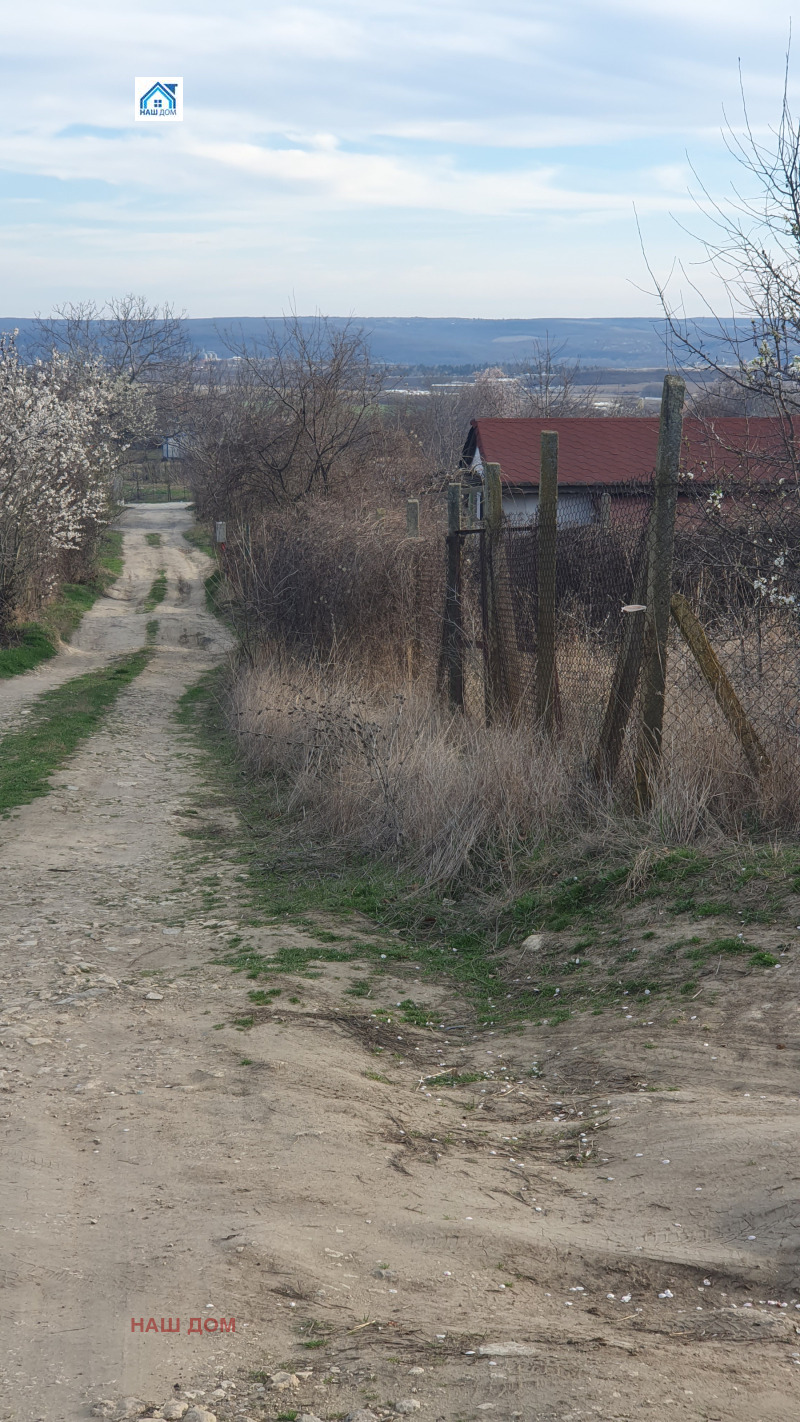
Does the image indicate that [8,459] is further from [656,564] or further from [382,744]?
[656,564]

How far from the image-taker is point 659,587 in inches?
224

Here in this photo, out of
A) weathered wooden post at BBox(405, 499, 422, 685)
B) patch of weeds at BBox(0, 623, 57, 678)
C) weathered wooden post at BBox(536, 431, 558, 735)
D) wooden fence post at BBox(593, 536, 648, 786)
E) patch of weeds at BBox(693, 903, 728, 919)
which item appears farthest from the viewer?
patch of weeds at BBox(0, 623, 57, 678)

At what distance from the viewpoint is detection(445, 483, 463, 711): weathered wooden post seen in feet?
28.7

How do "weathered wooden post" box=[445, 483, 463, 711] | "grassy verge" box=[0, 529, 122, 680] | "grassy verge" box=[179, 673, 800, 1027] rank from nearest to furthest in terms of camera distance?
1. "grassy verge" box=[179, 673, 800, 1027]
2. "weathered wooden post" box=[445, 483, 463, 711]
3. "grassy verge" box=[0, 529, 122, 680]

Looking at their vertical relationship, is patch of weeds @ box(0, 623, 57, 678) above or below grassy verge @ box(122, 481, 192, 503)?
below

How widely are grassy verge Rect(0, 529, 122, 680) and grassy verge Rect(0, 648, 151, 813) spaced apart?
1.28 meters

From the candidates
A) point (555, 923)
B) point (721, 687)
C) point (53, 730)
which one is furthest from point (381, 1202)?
point (53, 730)

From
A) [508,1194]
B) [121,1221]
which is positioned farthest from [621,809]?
[121,1221]

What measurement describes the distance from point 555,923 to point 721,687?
1.43m

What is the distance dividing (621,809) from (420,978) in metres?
1.46

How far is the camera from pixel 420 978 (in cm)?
532

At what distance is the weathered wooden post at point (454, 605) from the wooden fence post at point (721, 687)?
10.4 ft

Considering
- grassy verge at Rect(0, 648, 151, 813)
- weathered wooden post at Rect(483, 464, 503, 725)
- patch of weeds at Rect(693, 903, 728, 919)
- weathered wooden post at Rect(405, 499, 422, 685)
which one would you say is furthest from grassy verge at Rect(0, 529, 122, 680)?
patch of weeds at Rect(693, 903, 728, 919)

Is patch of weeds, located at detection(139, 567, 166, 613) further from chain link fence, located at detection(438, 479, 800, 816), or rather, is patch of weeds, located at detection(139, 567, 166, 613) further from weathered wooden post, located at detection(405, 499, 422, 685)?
chain link fence, located at detection(438, 479, 800, 816)
